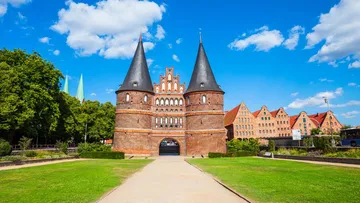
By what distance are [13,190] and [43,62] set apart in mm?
30102

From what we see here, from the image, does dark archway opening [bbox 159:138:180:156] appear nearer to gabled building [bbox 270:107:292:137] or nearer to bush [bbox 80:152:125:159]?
bush [bbox 80:152:125:159]

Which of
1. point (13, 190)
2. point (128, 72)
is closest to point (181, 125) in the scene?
point (128, 72)

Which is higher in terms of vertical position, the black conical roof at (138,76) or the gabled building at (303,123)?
the black conical roof at (138,76)

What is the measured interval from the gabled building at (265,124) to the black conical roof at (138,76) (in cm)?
3377

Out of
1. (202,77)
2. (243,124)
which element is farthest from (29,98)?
(243,124)

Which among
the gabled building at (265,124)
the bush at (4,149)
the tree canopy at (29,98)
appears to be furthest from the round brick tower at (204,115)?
the bush at (4,149)

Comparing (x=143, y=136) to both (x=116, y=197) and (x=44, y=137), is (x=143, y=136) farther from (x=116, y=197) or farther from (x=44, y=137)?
(x=116, y=197)

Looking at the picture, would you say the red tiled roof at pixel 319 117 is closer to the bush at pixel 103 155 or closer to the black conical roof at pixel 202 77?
the black conical roof at pixel 202 77

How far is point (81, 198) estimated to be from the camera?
8.70 metres

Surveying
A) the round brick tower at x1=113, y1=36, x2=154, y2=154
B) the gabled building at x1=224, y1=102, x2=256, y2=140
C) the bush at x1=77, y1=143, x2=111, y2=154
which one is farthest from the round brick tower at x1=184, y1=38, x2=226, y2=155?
the gabled building at x1=224, y1=102, x2=256, y2=140

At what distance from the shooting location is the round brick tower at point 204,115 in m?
40.6

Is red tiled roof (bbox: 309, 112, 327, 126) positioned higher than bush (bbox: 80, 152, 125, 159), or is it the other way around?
red tiled roof (bbox: 309, 112, 327, 126)

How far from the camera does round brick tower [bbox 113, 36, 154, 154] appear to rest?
39.6 m

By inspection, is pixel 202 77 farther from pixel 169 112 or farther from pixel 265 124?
pixel 265 124
